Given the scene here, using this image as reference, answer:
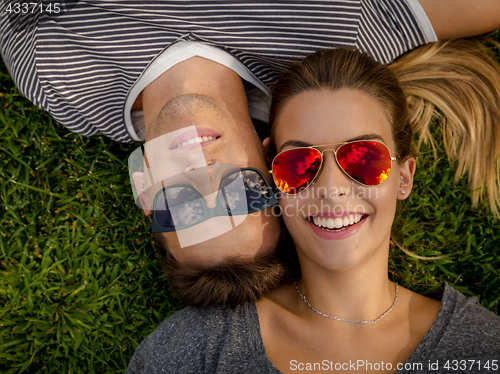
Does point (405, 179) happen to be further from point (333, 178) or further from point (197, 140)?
point (197, 140)

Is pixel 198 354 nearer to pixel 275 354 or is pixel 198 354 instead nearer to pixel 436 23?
pixel 275 354

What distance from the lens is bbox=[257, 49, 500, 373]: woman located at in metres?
2.44

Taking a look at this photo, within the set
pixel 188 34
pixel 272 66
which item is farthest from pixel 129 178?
pixel 272 66

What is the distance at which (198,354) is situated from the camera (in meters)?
2.73

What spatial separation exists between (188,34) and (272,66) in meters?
0.69

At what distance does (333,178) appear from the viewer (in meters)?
2.43

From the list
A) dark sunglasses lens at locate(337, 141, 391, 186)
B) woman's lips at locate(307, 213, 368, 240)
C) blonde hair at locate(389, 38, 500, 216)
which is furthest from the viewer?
blonde hair at locate(389, 38, 500, 216)


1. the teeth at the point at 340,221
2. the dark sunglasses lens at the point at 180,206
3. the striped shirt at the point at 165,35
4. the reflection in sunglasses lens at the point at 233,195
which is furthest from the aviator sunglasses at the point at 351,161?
the striped shirt at the point at 165,35

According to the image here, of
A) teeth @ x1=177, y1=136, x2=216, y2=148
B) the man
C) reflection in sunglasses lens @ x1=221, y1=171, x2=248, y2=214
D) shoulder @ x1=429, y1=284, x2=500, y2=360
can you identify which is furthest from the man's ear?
shoulder @ x1=429, y1=284, x2=500, y2=360

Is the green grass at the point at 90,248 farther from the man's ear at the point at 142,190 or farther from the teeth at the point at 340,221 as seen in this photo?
the teeth at the point at 340,221

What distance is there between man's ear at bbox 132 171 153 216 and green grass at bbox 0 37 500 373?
34 centimetres

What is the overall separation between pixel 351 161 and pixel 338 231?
1.56ft

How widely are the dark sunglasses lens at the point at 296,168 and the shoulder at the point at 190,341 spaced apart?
102 cm

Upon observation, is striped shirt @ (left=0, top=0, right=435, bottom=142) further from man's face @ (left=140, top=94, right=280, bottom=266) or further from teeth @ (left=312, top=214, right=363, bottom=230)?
teeth @ (left=312, top=214, right=363, bottom=230)
